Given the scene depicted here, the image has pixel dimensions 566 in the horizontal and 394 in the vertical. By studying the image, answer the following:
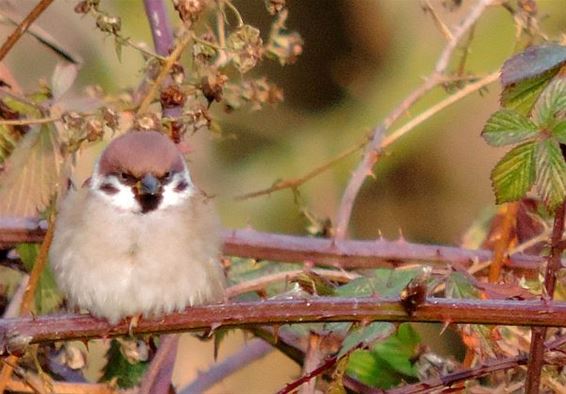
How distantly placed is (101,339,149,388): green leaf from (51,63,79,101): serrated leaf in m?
0.69

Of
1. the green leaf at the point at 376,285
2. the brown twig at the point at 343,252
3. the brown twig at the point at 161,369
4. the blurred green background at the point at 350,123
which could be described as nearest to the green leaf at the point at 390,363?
the brown twig at the point at 343,252

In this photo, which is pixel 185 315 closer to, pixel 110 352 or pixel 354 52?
pixel 110 352

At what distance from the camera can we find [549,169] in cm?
197

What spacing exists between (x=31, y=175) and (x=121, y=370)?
0.58 m

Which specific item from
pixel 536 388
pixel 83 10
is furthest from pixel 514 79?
pixel 83 10

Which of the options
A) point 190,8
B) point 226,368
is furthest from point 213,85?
point 226,368

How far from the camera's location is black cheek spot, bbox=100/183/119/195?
2.74 meters

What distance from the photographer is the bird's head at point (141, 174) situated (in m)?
2.63

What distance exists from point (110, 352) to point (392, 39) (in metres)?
2.00

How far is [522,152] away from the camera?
203 centimetres

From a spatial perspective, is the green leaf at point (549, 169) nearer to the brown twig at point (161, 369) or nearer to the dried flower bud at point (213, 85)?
the dried flower bud at point (213, 85)

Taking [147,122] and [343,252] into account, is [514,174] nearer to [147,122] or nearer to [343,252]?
[147,122]

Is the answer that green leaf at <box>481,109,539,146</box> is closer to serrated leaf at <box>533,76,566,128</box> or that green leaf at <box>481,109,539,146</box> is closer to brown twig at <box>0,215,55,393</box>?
serrated leaf at <box>533,76,566,128</box>

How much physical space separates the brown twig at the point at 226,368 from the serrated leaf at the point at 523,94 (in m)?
1.23
